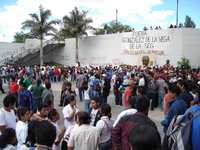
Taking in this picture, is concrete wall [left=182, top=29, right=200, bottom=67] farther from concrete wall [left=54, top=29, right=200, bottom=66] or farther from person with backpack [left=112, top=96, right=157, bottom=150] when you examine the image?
person with backpack [left=112, top=96, right=157, bottom=150]

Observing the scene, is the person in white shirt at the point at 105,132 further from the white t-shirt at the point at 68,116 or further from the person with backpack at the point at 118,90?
the person with backpack at the point at 118,90

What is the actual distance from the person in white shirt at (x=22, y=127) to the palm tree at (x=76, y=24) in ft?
133

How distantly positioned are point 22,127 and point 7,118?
1115 millimetres

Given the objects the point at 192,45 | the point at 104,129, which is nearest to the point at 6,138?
the point at 104,129

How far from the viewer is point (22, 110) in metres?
6.52

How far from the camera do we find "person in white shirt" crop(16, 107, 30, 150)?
574cm

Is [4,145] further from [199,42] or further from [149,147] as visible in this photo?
[199,42]

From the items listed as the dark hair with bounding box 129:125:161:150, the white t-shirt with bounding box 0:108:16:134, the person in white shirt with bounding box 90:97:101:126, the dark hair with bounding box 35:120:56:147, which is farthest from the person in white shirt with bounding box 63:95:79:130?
the dark hair with bounding box 129:125:161:150

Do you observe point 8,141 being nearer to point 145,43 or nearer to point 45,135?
point 45,135

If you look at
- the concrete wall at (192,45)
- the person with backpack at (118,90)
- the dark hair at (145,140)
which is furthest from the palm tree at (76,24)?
the dark hair at (145,140)

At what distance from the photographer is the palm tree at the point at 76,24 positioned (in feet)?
154

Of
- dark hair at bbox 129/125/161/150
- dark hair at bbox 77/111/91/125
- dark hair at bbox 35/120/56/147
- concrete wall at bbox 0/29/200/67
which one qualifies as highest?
concrete wall at bbox 0/29/200/67

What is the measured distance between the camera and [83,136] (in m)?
5.99

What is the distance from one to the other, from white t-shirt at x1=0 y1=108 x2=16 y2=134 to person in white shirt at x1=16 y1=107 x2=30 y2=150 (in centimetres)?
Result: 63
